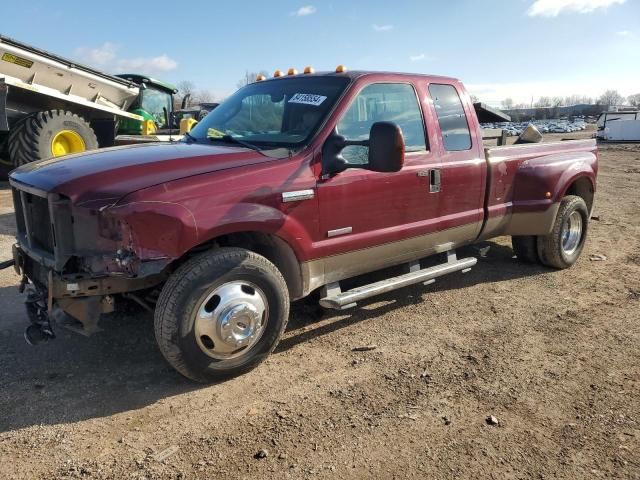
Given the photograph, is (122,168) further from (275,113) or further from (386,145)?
(386,145)

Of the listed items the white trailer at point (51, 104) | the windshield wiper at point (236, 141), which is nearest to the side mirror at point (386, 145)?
the windshield wiper at point (236, 141)

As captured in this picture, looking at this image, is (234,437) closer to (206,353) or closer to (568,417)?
(206,353)

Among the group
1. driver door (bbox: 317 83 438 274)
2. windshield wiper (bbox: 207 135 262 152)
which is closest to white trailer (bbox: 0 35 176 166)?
windshield wiper (bbox: 207 135 262 152)

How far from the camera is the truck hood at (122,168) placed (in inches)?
118

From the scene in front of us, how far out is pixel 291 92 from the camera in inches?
167

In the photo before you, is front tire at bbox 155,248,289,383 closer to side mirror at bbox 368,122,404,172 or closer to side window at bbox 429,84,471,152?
side mirror at bbox 368,122,404,172

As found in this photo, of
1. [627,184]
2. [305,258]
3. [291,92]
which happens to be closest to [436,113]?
[291,92]

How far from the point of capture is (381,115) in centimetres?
420

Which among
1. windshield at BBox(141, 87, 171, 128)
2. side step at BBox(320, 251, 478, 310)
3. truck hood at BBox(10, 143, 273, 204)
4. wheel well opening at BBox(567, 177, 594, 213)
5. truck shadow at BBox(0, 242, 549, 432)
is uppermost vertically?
windshield at BBox(141, 87, 171, 128)

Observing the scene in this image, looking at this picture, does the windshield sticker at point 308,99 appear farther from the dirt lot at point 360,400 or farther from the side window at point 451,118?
the dirt lot at point 360,400

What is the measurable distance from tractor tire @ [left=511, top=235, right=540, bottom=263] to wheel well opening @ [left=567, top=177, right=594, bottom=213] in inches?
33.1

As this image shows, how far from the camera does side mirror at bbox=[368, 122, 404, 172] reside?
3.37 meters

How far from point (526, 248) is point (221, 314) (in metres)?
3.92

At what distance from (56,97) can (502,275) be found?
30.5ft
